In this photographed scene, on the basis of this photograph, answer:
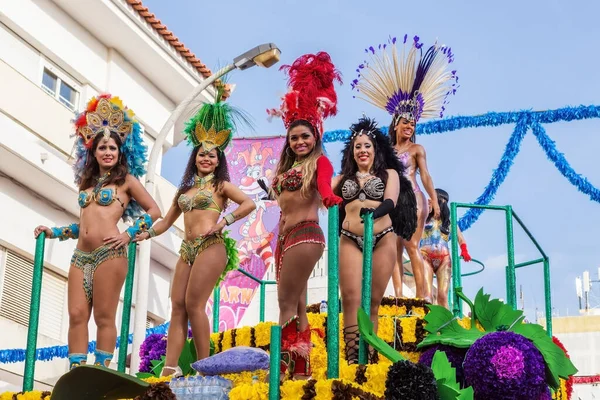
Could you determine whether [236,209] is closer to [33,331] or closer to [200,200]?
[200,200]

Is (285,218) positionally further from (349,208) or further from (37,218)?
(37,218)

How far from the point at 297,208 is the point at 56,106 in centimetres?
1025

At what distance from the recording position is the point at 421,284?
372 inches

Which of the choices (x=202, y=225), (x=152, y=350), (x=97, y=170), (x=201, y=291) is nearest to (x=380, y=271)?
(x=201, y=291)

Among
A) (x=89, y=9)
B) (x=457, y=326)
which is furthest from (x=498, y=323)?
(x=89, y=9)

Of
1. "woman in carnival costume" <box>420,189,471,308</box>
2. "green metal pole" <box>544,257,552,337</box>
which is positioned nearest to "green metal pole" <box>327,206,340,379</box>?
"green metal pole" <box>544,257,552,337</box>

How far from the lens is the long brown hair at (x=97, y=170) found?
7.23 metres

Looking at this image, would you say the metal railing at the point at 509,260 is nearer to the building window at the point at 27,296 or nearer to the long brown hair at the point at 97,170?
the long brown hair at the point at 97,170

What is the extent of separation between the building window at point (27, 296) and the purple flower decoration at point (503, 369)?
9992 mm

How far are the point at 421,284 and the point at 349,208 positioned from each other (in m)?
2.77

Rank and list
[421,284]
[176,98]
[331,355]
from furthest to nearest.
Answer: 1. [176,98]
2. [421,284]
3. [331,355]

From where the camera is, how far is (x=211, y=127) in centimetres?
752

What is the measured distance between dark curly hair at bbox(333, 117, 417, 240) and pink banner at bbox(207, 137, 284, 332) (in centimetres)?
600

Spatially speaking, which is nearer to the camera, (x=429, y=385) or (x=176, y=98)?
(x=429, y=385)
